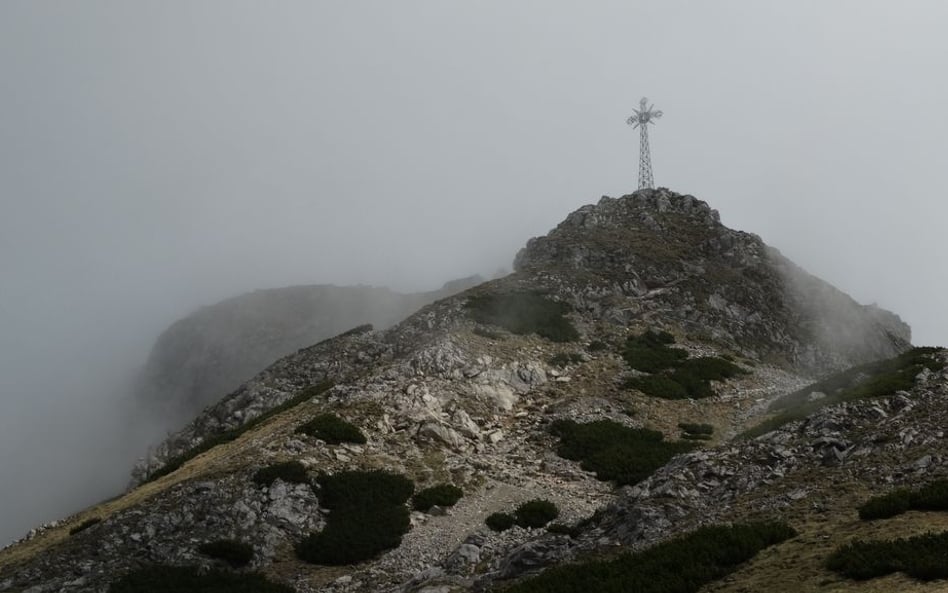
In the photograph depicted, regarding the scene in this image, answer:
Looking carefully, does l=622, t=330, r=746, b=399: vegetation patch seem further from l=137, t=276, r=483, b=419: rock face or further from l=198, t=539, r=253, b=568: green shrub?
l=137, t=276, r=483, b=419: rock face

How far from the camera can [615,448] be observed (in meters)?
33.9

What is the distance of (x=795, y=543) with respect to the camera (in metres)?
14.8

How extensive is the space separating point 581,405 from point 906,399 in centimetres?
1795

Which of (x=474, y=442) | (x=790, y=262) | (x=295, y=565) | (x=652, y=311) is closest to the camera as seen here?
(x=295, y=565)

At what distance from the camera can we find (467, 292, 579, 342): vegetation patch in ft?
158

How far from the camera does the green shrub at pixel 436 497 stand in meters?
27.8

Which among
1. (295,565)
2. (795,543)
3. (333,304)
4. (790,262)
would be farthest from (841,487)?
(333,304)

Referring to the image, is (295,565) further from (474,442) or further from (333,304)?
(333,304)

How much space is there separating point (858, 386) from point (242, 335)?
150677 mm

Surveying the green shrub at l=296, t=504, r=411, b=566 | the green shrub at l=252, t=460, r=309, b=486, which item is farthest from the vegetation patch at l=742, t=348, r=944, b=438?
the green shrub at l=252, t=460, r=309, b=486

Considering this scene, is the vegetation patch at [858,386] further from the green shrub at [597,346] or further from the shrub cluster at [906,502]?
the green shrub at [597,346]

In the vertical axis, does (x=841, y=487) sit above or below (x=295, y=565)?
above

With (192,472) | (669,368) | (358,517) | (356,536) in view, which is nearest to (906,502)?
(356,536)

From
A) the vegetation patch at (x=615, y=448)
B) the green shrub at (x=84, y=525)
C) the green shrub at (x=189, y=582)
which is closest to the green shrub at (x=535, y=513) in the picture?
the vegetation patch at (x=615, y=448)
